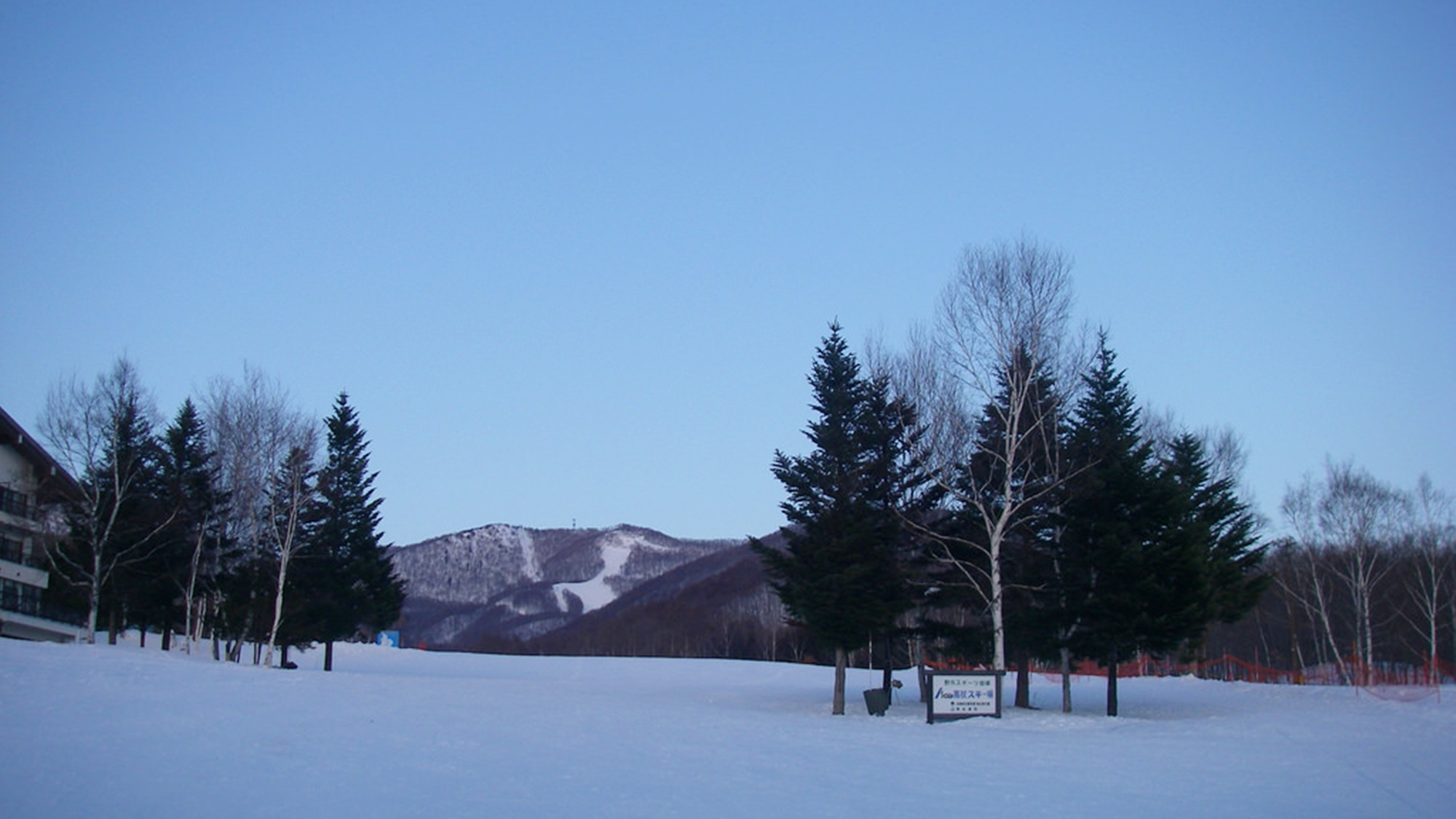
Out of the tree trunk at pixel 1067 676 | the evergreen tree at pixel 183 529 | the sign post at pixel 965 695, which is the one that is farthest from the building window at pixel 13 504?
the tree trunk at pixel 1067 676

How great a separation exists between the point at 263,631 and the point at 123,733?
2989cm

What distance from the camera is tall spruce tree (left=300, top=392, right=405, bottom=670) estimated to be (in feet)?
144

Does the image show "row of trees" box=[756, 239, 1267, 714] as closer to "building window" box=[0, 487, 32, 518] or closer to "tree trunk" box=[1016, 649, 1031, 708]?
"tree trunk" box=[1016, 649, 1031, 708]

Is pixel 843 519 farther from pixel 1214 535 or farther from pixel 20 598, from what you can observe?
pixel 20 598

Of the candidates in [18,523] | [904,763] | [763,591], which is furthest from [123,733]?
[763,591]

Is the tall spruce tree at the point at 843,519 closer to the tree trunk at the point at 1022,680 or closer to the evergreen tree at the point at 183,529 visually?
the tree trunk at the point at 1022,680

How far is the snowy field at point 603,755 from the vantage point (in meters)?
12.4

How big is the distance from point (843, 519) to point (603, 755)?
15.4 metres

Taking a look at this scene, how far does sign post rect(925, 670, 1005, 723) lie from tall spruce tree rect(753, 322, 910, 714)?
11.6ft

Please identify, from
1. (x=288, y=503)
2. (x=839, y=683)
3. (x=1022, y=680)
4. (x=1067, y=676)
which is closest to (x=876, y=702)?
(x=839, y=683)

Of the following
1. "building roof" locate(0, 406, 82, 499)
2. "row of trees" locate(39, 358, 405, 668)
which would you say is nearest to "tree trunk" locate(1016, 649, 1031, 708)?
"row of trees" locate(39, 358, 405, 668)

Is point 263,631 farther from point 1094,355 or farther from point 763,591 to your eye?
point 763,591

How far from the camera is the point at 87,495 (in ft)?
126

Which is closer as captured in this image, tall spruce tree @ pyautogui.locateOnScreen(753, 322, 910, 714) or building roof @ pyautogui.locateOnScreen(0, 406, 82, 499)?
tall spruce tree @ pyautogui.locateOnScreen(753, 322, 910, 714)
